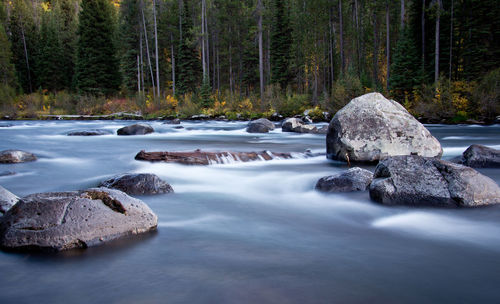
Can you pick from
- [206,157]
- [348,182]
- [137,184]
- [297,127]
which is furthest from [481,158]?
[297,127]

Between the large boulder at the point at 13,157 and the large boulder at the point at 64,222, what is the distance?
6.26 m

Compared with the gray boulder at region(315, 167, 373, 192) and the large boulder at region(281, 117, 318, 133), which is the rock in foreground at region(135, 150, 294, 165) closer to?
the gray boulder at region(315, 167, 373, 192)

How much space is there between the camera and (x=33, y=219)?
334 cm

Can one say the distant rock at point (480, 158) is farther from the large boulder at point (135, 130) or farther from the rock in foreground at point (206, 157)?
the large boulder at point (135, 130)

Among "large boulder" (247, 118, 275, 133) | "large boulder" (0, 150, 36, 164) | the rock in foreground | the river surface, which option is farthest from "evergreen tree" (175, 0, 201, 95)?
the river surface

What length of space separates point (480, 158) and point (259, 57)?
25.3 meters

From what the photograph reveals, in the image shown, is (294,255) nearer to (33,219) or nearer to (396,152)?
(33,219)

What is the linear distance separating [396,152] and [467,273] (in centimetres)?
485

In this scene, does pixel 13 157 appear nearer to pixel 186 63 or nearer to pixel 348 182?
pixel 348 182

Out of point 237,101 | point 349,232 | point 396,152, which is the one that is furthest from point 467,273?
point 237,101

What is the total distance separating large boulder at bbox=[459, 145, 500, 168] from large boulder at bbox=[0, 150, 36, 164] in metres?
10.5

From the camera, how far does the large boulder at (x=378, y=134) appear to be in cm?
768

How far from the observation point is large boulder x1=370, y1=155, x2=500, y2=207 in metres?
4.63

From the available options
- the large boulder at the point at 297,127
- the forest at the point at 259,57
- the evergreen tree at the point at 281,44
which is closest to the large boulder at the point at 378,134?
the large boulder at the point at 297,127
